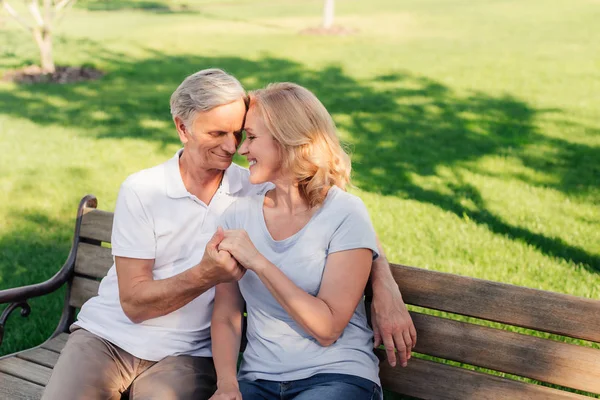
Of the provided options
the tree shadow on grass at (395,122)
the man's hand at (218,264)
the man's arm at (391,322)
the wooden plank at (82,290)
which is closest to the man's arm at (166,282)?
the man's hand at (218,264)

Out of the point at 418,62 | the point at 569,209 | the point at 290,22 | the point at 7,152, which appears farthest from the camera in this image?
the point at 290,22

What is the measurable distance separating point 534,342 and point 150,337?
→ 5.32 ft

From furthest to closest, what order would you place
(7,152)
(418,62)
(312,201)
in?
(418,62) < (7,152) < (312,201)

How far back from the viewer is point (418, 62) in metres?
17.9

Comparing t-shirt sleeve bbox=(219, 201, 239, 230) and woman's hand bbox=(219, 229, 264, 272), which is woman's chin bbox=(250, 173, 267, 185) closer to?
t-shirt sleeve bbox=(219, 201, 239, 230)

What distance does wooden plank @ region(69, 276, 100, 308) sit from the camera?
4.13m

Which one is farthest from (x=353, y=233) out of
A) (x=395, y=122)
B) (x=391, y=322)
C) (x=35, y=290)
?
(x=395, y=122)

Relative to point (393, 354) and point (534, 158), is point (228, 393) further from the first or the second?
point (534, 158)

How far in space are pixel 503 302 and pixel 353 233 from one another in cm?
66

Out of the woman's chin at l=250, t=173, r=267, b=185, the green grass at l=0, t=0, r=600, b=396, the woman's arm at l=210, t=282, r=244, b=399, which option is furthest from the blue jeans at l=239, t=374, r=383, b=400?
the green grass at l=0, t=0, r=600, b=396

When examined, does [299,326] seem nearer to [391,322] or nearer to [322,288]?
[322,288]

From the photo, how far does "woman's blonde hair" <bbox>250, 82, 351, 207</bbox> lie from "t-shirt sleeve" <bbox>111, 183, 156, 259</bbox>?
0.66m

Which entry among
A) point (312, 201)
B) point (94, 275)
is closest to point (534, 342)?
point (312, 201)

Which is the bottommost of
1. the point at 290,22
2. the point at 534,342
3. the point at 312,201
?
the point at 290,22
